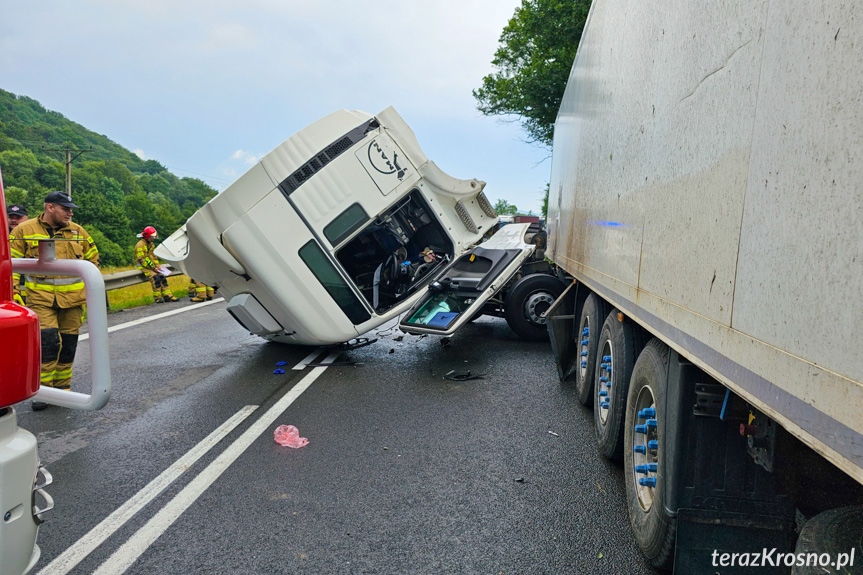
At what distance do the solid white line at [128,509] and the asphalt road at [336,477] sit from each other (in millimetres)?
15

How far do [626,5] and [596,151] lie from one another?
1169 millimetres

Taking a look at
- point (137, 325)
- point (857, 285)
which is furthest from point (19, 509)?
point (137, 325)

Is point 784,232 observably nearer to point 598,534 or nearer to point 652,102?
point 652,102

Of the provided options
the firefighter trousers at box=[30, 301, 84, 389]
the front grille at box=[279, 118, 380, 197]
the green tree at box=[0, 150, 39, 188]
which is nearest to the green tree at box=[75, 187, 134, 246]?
the green tree at box=[0, 150, 39, 188]

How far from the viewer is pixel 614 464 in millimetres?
3840

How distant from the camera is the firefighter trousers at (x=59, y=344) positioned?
202 inches

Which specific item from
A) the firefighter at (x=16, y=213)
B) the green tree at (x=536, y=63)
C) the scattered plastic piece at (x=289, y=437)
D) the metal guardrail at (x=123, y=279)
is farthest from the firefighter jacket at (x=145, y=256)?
the green tree at (x=536, y=63)

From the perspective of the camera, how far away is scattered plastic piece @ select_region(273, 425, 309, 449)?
420 centimetres

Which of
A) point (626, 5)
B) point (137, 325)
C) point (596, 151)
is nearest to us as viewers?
point (626, 5)

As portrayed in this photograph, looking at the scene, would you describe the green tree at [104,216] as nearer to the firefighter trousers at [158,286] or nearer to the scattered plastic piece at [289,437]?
the firefighter trousers at [158,286]

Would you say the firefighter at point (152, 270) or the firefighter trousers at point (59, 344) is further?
the firefighter at point (152, 270)

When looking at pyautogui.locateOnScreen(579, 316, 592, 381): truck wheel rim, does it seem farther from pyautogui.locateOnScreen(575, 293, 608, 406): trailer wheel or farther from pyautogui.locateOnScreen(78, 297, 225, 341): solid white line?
pyautogui.locateOnScreen(78, 297, 225, 341): solid white line

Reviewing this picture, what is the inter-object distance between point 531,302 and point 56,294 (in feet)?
17.6

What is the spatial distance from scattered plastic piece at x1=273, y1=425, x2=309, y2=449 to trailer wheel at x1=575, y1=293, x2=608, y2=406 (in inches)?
89.8
